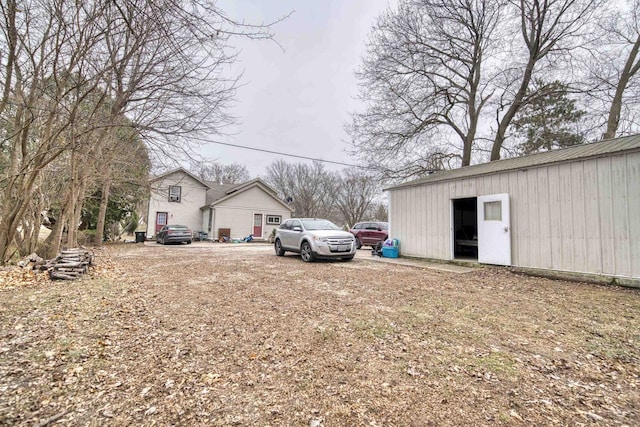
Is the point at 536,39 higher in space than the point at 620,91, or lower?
higher

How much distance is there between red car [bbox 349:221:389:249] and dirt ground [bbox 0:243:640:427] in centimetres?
1098

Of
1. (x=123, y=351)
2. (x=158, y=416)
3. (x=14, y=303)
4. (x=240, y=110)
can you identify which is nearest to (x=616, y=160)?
(x=240, y=110)

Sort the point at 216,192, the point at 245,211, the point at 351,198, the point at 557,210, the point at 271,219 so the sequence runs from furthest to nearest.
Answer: the point at 351,198, the point at 216,192, the point at 271,219, the point at 245,211, the point at 557,210

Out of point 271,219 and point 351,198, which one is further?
point 351,198

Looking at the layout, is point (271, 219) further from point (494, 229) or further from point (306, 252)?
point (494, 229)

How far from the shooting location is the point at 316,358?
284 centimetres

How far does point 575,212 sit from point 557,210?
36cm

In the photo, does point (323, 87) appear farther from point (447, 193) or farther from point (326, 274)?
point (326, 274)

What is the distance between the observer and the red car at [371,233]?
16559 mm

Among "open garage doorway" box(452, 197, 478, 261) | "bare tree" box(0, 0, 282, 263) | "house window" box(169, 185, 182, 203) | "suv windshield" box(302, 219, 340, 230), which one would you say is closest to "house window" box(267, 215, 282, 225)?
"house window" box(169, 185, 182, 203)

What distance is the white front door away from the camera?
26.2 ft

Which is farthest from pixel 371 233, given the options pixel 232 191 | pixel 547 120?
pixel 232 191

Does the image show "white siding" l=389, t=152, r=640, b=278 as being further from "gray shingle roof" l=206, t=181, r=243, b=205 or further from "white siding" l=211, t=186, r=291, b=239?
"gray shingle roof" l=206, t=181, r=243, b=205

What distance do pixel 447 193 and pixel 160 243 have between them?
18355 millimetres
